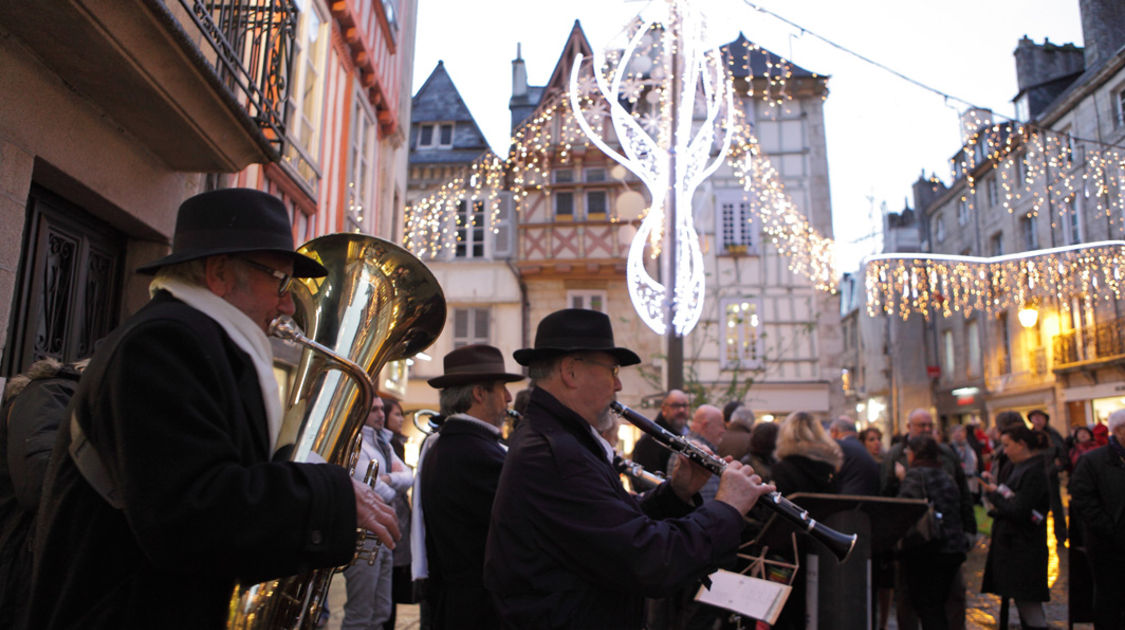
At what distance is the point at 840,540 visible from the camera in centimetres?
243

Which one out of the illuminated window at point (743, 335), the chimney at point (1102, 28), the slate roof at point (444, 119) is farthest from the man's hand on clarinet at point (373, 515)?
the chimney at point (1102, 28)

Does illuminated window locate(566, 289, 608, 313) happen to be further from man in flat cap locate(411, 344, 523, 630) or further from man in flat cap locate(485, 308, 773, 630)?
man in flat cap locate(485, 308, 773, 630)

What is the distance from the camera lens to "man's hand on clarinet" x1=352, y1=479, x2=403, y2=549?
1.59m

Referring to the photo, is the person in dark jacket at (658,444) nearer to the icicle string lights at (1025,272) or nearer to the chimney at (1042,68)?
the icicle string lights at (1025,272)

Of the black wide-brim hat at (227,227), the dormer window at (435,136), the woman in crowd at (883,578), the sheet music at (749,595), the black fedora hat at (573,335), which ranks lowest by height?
the woman in crowd at (883,578)

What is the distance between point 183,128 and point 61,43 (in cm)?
96

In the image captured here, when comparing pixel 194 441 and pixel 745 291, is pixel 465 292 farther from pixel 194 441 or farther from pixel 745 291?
pixel 194 441

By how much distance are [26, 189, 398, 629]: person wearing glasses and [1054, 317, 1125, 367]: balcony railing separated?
22.9 m

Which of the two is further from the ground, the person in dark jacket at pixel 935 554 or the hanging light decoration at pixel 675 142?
the hanging light decoration at pixel 675 142

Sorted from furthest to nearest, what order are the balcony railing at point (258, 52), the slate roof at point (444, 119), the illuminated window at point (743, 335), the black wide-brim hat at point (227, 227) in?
the slate roof at point (444, 119) < the illuminated window at point (743, 335) < the balcony railing at point (258, 52) < the black wide-brim hat at point (227, 227)

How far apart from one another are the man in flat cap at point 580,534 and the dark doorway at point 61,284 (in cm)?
291

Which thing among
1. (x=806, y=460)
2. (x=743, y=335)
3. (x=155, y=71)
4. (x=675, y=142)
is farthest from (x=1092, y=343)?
(x=155, y=71)

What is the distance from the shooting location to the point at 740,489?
226 centimetres

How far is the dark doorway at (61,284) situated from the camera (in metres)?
3.78
